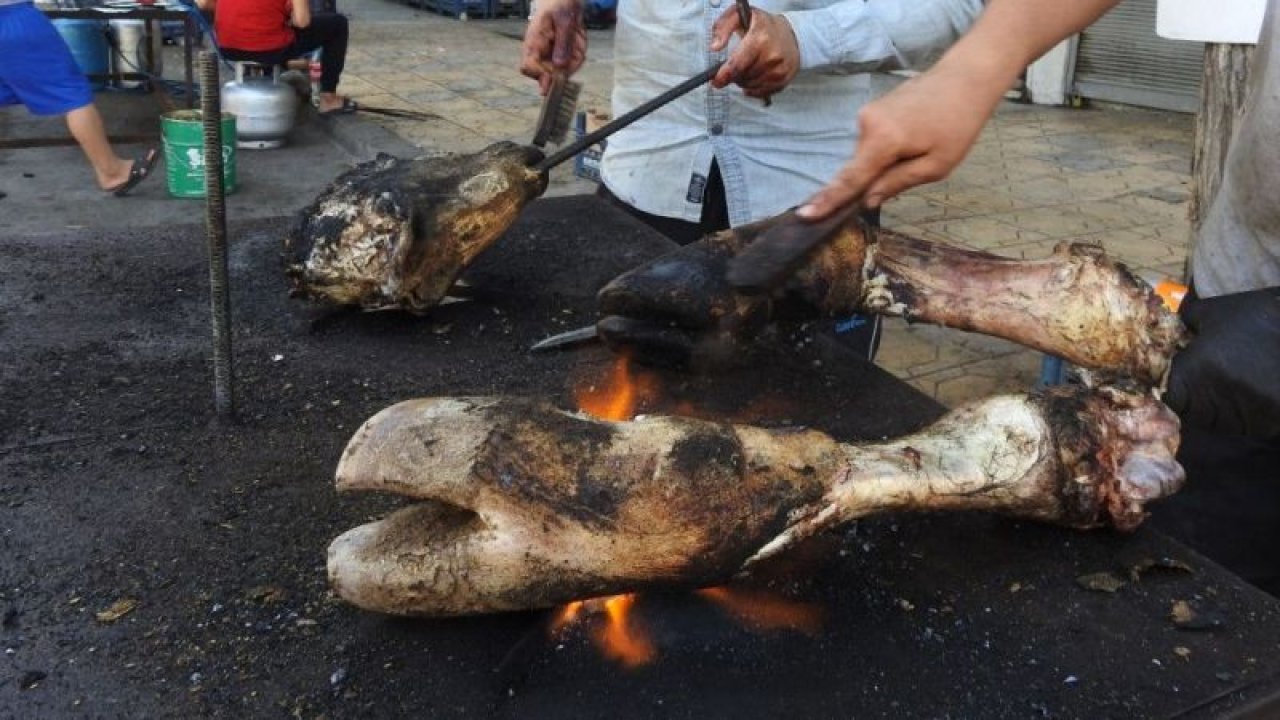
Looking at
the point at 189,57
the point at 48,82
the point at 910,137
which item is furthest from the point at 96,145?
the point at 910,137

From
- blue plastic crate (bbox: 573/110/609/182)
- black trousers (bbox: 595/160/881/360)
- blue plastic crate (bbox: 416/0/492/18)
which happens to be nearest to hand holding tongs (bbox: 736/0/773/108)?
black trousers (bbox: 595/160/881/360)

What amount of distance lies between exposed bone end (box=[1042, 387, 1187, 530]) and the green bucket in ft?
17.7

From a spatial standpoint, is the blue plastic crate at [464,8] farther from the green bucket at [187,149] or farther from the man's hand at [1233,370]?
the man's hand at [1233,370]

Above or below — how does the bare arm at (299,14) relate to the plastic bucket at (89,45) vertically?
above

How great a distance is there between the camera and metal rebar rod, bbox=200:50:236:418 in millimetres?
1814

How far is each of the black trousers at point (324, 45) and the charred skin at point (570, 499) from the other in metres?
7.56

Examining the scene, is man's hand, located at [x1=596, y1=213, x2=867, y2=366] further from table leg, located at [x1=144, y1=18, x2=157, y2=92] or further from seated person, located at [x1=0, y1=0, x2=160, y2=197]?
table leg, located at [x1=144, y1=18, x2=157, y2=92]

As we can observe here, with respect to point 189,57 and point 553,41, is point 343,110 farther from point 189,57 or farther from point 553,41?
point 553,41

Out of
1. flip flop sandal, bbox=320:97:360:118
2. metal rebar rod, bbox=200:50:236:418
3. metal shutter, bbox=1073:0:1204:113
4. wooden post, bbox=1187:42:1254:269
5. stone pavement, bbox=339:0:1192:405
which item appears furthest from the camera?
metal shutter, bbox=1073:0:1204:113

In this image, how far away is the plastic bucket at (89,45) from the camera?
9.23m

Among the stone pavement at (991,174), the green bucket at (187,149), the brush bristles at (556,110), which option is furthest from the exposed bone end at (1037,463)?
the green bucket at (187,149)

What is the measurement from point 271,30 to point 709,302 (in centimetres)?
715

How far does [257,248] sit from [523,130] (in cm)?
575

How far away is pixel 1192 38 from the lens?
9.12ft
